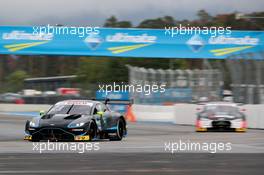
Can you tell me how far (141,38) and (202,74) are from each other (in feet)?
13.8

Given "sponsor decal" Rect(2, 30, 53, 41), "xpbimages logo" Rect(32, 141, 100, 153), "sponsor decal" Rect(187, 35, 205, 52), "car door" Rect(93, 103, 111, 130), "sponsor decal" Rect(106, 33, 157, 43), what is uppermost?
"sponsor decal" Rect(2, 30, 53, 41)

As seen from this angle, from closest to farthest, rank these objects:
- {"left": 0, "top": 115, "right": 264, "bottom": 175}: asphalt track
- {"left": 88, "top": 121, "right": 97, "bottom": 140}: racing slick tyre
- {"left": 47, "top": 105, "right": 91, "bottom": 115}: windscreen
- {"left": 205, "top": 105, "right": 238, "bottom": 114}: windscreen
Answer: {"left": 0, "top": 115, "right": 264, "bottom": 175}: asphalt track < {"left": 88, "top": 121, "right": 97, "bottom": 140}: racing slick tyre < {"left": 47, "top": 105, "right": 91, "bottom": 115}: windscreen < {"left": 205, "top": 105, "right": 238, "bottom": 114}: windscreen

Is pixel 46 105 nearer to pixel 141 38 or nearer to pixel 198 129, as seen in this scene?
pixel 141 38

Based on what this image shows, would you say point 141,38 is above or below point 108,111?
above

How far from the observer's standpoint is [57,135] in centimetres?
1662

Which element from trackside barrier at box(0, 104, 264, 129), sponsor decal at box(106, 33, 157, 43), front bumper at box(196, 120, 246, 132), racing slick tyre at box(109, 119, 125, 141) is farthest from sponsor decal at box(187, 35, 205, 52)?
racing slick tyre at box(109, 119, 125, 141)

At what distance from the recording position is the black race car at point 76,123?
16.6 metres

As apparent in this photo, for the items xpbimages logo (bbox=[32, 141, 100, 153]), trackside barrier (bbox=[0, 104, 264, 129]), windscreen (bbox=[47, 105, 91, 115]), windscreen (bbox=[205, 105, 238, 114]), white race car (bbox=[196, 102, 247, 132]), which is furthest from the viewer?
trackside barrier (bbox=[0, 104, 264, 129])

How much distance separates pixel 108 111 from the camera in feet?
61.0

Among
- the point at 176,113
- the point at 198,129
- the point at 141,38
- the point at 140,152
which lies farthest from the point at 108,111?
the point at 141,38

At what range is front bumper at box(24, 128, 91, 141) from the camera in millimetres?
16594

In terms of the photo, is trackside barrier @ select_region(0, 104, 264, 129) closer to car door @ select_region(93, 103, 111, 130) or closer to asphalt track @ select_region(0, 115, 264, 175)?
car door @ select_region(93, 103, 111, 130)

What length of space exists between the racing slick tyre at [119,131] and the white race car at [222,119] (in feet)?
19.5
